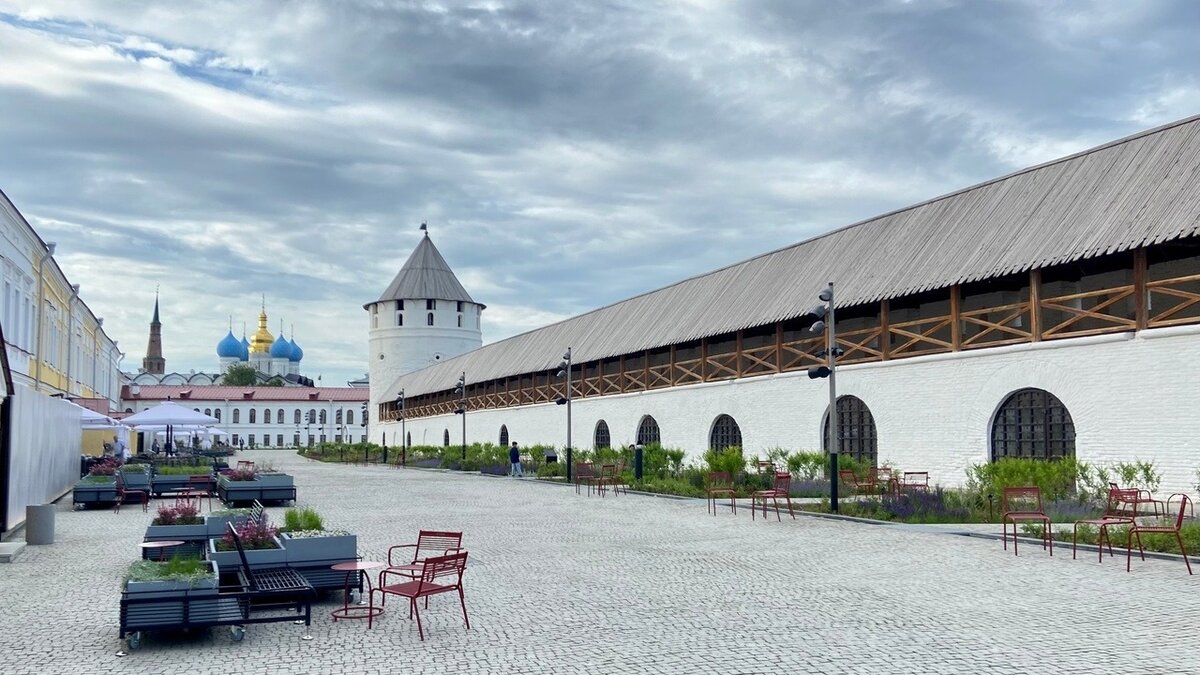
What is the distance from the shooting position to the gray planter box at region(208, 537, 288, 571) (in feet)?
34.6

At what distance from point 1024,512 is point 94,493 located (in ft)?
63.6

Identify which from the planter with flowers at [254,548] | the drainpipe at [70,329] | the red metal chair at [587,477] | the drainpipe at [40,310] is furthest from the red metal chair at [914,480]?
the drainpipe at [70,329]

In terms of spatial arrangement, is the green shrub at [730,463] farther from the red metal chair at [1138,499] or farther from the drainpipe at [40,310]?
the drainpipe at [40,310]

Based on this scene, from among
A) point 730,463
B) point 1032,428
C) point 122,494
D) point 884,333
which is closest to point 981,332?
point 1032,428

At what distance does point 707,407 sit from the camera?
3391 centimetres

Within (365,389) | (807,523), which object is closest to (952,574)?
Answer: (807,523)

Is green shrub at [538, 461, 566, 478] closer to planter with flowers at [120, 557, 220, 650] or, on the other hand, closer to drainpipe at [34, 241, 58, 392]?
drainpipe at [34, 241, 58, 392]

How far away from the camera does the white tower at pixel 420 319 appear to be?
80.8m

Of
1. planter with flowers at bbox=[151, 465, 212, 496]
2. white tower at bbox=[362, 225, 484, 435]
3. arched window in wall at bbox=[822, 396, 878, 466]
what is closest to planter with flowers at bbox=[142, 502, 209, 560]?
planter with flowers at bbox=[151, 465, 212, 496]

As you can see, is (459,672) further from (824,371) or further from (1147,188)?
(1147,188)

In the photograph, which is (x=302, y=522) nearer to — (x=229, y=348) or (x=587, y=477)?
(x=587, y=477)

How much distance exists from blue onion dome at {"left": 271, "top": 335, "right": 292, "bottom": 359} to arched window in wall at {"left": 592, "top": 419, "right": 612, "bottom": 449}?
11946 centimetres

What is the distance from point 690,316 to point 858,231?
317 inches

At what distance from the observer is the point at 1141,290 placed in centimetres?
1920
